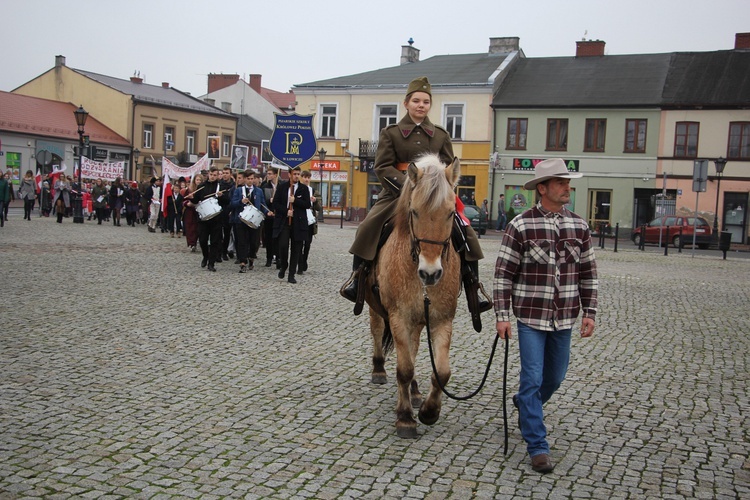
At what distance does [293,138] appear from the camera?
18750mm

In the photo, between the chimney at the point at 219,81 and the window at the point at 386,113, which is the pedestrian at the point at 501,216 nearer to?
the window at the point at 386,113

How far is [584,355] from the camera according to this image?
9.38m

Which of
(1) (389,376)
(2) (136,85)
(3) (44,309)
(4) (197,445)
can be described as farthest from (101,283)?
(2) (136,85)

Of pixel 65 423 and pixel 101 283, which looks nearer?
pixel 65 423

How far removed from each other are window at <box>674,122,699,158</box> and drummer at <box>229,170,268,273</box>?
117 ft

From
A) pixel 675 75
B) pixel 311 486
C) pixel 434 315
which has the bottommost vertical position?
pixel 311 486

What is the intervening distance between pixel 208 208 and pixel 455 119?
1478 inches

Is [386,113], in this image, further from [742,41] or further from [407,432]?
[407,432]

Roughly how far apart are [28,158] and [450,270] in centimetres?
5253

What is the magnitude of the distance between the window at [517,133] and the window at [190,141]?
1177 inches

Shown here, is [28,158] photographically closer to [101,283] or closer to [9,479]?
[101,283]

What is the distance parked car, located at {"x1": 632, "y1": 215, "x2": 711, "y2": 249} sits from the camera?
3859 centimetres

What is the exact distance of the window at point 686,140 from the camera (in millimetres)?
46656

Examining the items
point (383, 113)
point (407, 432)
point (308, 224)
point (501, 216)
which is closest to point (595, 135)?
point (501, 216)
